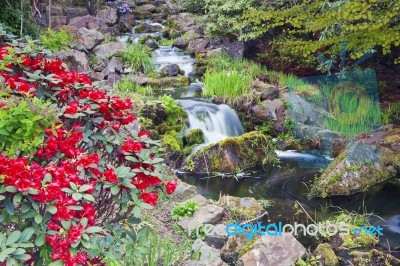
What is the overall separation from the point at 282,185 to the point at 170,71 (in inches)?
219

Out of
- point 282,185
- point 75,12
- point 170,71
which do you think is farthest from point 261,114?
point 75,12

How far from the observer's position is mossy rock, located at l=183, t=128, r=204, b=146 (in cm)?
691

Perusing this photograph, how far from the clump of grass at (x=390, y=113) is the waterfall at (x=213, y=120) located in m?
2.75

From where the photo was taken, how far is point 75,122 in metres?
2.26

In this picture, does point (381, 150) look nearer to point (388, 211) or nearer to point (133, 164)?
point (388, 211)

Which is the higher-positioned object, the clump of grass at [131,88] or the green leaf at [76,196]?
the green leaf at [76,196]

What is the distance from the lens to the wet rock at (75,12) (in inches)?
559

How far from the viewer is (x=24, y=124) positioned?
171cm

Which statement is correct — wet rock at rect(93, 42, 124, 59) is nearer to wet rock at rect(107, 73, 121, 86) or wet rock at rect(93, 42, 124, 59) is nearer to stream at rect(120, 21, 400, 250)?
wet rock at rect(107, 73, 121, 86)

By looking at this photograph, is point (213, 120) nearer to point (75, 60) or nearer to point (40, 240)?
point (75, 60)

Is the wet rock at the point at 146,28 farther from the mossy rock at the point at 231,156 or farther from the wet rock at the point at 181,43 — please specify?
the mossy rock at the point at 231,156

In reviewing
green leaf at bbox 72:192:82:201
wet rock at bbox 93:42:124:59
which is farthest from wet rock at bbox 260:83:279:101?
green leaf at bbox 72:192:82:201

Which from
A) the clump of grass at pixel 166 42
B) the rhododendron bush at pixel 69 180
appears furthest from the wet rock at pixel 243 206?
the clump of grass at pixel 166 42

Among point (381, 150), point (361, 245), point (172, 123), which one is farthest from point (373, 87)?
point (361, 245)
